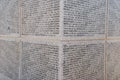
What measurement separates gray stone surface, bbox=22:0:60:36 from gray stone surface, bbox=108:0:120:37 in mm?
816

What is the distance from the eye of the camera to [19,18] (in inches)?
89.7

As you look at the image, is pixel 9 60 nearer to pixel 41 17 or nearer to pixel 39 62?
pixel 39 62

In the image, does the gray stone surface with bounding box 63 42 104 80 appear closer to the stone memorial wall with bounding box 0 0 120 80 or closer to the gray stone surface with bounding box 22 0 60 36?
the stone memorial wall with bounding box 0 0 120 80

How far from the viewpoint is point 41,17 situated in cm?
194

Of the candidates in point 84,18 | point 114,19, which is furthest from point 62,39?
point 114,19

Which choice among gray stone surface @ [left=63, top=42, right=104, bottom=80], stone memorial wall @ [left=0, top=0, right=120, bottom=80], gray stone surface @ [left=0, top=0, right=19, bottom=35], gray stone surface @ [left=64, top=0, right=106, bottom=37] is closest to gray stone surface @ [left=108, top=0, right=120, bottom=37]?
stone memorial wall @ [left=0, top=0, right=120, bottom=80]

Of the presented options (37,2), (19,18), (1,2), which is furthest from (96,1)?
(1,2)

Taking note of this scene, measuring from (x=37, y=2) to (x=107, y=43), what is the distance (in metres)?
1.03

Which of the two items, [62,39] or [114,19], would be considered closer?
[62,39]

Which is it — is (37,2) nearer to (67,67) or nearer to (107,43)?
(67,67)

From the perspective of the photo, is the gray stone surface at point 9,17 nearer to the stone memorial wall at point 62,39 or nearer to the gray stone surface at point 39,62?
the stone memorial wall at point 62,39

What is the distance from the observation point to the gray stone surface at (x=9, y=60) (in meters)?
2.38

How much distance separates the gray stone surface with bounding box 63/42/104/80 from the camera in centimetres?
177

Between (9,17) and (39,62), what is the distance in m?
0.94
